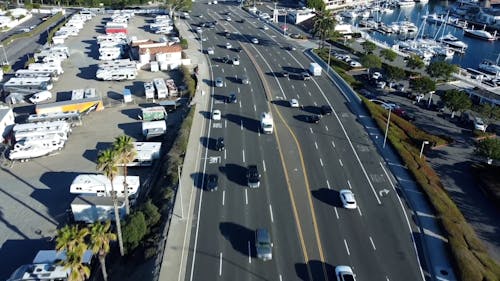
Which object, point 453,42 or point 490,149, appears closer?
point 490,149

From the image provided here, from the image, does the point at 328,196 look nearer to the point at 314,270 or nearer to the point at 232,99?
the point at 314,270

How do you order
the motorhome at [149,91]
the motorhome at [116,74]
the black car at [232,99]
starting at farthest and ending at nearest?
1. the motorhome at [116,74]
2. the motorhome at [149,91]
3. the black car at [232,99]

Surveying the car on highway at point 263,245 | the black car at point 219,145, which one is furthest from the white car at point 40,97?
the car on highway at point 263,245

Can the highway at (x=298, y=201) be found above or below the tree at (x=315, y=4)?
below

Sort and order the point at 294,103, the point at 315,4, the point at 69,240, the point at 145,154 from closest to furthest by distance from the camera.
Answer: the point at 69,240 → the point at 145,154 → the point at 294,103 → the point at 315,4

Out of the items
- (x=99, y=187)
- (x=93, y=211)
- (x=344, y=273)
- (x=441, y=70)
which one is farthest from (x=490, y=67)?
(x=93, y=211)

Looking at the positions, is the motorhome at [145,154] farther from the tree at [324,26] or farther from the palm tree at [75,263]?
the tree at [324,26]
